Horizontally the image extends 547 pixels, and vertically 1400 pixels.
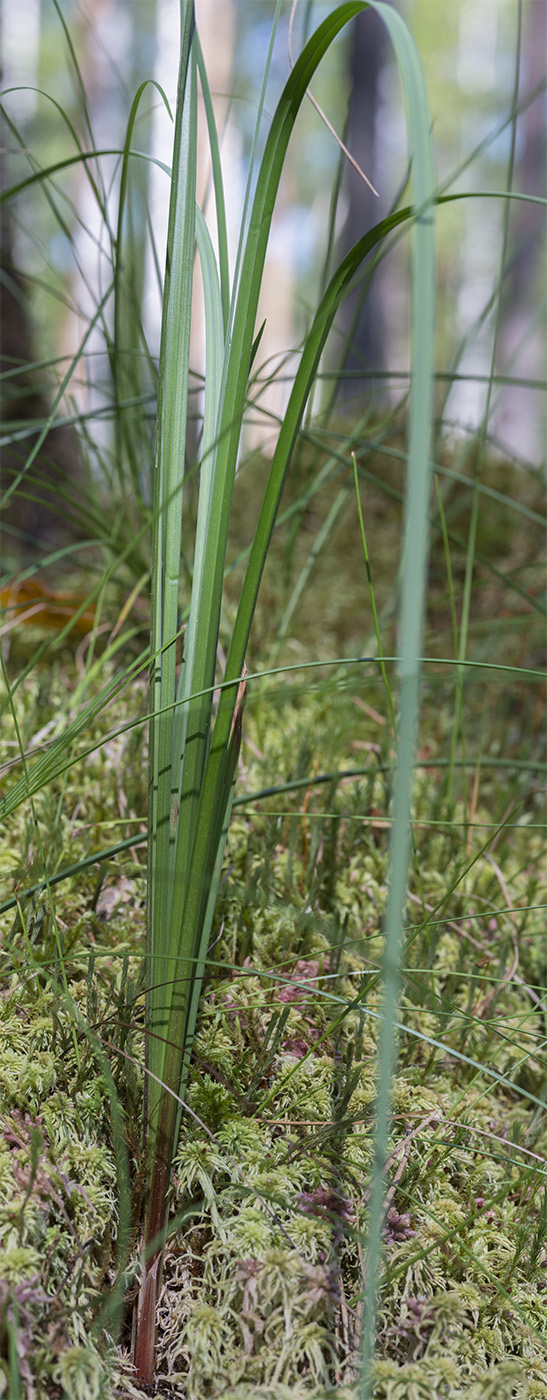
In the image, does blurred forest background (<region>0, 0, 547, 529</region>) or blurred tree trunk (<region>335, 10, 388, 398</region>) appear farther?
blurred tree trunk (<region>335, 10, 388, 398</region>)

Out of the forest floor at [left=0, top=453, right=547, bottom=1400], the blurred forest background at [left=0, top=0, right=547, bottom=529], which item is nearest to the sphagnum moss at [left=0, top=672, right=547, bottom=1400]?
the forest floor at [left=0, top=453, right=547, bottom=1400]

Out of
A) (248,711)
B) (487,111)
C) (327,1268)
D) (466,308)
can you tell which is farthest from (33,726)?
(466,308)

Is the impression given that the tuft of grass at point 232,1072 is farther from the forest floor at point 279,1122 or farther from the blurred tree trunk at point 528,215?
the blurred tree trunk at point 528,215

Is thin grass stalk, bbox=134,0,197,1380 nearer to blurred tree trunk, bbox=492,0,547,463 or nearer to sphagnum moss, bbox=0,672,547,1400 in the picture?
sphagnum moss, bbox=0,672,547,1400

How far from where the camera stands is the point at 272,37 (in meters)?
0.49

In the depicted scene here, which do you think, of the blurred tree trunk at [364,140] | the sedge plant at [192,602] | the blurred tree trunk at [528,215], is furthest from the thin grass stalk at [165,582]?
the blurred tree trunk at [528,215]

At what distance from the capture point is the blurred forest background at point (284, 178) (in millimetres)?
976

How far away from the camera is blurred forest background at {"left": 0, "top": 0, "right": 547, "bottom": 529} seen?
0.98 m

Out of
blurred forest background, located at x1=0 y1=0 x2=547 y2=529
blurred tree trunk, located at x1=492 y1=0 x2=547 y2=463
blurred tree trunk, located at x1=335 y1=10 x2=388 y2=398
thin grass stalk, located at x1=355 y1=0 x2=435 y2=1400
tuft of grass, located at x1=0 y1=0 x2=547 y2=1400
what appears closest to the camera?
thin grass stalk, located at x1=355 y1=0 x2=435 y2=1400

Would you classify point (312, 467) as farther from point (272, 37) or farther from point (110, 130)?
point (110, 130)

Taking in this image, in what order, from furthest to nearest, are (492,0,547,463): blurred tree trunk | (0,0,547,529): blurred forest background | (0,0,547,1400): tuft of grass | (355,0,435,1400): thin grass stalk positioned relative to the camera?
(492,0,547,463): blurred tree trunk, (0,0,547,529): blurred forest background, (0,0,547,1400): tuft of grass, (355,0,435,1400): thin grass stalk

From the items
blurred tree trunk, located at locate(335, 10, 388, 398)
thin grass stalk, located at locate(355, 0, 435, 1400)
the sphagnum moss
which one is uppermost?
blurred tree trunk, located at locate(335, 10, 388, 398)

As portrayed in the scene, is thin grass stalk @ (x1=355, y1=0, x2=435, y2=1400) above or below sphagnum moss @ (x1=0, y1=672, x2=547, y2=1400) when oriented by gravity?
above

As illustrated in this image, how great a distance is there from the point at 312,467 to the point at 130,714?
44 cm
